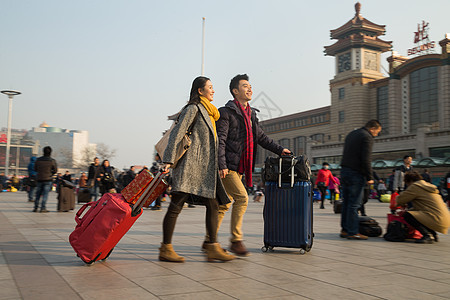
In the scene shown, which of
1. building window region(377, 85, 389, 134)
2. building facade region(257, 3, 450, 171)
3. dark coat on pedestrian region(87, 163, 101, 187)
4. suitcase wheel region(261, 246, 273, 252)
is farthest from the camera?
building window region(377, 85, 389, 134)

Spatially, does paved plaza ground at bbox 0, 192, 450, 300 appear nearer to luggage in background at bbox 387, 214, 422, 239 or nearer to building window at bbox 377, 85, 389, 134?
luggage in background at bbox 387, 214, 422, 239

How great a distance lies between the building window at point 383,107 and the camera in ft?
200

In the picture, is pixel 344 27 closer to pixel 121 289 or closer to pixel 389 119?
pixel 389 119

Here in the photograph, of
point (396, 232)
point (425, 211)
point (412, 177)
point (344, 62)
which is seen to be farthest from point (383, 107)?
point (396, 232)

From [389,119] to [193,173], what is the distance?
196 ft

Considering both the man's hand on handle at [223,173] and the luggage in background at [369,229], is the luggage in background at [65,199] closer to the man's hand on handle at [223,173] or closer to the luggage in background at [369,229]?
the luggage in background at [369,229]

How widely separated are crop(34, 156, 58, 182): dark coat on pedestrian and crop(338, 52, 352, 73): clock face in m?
61.4

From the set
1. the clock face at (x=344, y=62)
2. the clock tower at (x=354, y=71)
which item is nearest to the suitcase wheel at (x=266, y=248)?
the clock tower at (x=354, y=71)

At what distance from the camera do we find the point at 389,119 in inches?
2344

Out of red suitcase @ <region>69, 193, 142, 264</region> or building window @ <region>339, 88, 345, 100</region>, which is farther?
building window @ <region>339, 88, 345, 100</region>

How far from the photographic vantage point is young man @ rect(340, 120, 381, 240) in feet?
21.3

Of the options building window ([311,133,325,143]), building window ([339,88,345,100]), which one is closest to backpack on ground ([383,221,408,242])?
building window ([339,88,345,100])

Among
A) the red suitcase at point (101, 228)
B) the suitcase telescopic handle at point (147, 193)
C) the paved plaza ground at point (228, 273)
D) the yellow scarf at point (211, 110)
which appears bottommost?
the paved plaza ground at point (228, 273)

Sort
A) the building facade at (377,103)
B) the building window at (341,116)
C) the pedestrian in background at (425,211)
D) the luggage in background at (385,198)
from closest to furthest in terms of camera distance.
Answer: the pedestrian in background at (425,211) < the luggage in background at (385,198) < the building facade at (377,103) < the building window at (341,116)
